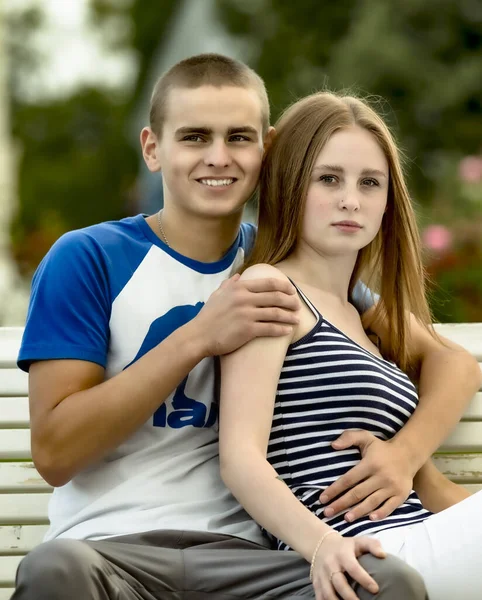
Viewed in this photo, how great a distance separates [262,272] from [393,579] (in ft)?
2.59

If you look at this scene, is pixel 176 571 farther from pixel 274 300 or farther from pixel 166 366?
pixel 274 300

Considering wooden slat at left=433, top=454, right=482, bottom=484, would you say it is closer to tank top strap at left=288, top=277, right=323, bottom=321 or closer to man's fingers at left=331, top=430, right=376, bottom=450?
man's fingers at left=331, top=430, right=376, bottom=450

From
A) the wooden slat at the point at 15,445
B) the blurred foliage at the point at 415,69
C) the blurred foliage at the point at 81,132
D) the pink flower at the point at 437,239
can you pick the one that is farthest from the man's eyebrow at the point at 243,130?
the blurred foliage at the point at 81,132

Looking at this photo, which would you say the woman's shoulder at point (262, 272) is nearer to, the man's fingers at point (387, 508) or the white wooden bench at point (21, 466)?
the man's fingers at point (387, 508)

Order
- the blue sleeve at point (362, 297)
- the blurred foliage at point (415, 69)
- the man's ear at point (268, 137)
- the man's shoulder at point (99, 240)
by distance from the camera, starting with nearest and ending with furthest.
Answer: the man's shoulder at point (99, 240)
the man's ear at point (268, 137)
the blue sleeve at point (362, 297)
the blurred foliage at point (415, 69)

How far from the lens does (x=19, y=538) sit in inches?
118

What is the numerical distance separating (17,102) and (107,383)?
2137cm

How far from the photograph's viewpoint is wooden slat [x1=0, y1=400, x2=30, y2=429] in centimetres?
300

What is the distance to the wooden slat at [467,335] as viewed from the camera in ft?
10.2

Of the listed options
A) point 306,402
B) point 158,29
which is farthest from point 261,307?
point 158,29

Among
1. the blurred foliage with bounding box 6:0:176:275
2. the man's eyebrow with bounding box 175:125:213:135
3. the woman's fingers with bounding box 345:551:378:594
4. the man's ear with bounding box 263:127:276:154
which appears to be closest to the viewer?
the woman's fingers with bounding box 345:551:378:594

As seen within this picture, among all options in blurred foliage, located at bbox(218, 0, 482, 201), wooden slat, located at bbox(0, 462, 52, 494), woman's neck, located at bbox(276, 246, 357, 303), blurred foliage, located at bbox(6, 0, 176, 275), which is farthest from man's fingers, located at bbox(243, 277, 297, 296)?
blurred foliage, located at bbox(6, 0, 176, 275)

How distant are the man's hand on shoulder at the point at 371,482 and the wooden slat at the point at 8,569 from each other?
101 cm

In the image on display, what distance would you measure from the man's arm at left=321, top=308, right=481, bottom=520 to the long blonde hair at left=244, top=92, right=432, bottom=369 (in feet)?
0.20
